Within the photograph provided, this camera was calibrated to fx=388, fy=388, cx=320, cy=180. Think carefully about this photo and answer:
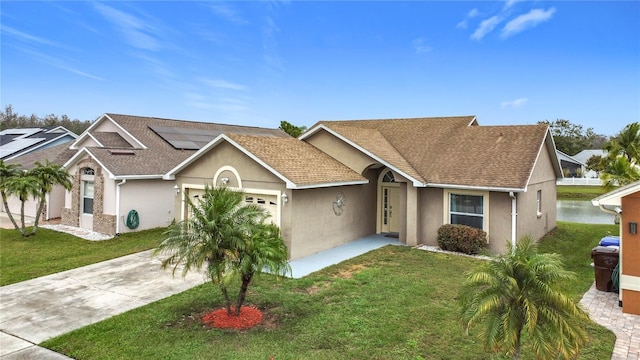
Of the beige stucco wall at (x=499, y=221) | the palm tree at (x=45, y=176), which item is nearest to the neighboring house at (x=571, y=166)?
the beige stucco wall at (x=499, y=221)

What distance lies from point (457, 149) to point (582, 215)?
16.0m

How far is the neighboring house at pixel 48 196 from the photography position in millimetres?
21031

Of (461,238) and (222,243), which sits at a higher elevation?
(222,243)

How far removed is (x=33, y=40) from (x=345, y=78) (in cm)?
2323

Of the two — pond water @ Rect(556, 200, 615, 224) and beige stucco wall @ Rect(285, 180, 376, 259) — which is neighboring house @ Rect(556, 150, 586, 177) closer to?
pond water @ Rect(556, 200, 615, 224)

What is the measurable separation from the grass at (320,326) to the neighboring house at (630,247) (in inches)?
44.9

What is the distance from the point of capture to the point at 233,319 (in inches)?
325

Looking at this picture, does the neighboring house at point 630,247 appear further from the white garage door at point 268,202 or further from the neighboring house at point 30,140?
the neighboring house at point 30,140

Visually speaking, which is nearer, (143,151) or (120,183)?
(120,183)

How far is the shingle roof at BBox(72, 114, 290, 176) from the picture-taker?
60.5 feet

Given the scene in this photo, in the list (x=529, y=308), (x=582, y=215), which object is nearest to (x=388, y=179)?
(x=529, y=308)

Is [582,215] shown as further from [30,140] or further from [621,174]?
[30,140]

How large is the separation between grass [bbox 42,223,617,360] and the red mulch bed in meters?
0.20

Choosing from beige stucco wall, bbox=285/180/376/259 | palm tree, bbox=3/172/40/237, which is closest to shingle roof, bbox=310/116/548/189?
beige stucco wall, bbox=285/180/376/259
